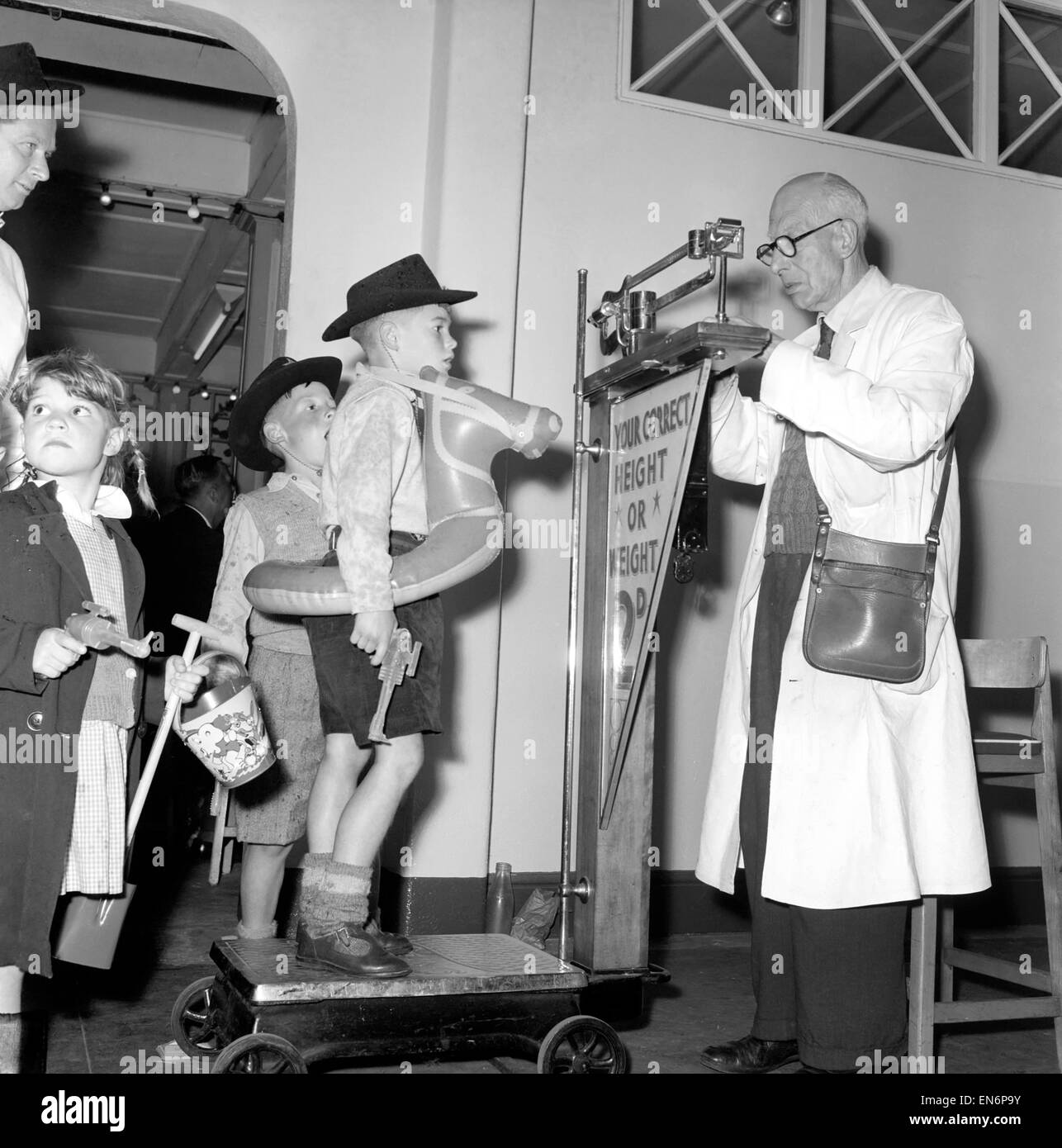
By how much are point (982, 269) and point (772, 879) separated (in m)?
2.89

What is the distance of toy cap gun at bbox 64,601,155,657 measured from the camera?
2.05 metres

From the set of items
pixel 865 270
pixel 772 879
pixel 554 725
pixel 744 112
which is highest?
pixel 744 112

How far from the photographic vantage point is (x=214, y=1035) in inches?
107

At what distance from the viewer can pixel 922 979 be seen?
2686mm

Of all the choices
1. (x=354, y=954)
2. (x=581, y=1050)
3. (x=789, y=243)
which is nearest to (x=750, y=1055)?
(x=581, y=1050)

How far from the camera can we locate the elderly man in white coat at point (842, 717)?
8.29ft

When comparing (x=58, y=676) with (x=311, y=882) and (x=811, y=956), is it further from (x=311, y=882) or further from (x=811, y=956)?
(x=811, y=956)

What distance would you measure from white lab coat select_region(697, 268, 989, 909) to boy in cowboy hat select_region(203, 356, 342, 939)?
1265 millimetres

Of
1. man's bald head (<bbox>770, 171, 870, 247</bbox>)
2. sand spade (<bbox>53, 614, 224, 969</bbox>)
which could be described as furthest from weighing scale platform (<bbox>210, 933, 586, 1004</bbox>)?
man's bald head (<bbox>770, 171, 870, 247</bbox>)

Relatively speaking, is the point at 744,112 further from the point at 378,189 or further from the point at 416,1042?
the point at 416,1042

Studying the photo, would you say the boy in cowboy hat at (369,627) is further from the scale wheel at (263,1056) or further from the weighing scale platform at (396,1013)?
the scale wheel at (263,1056)

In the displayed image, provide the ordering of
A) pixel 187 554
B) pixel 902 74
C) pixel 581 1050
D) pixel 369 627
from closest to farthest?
pixel 369 627 → pixel 581 1050 → pixel 902 74 → pixel 187 554

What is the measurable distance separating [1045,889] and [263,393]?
91.3 inches
